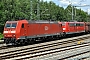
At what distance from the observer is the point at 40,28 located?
33.0m

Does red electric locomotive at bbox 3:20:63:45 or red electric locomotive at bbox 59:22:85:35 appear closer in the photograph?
red electric locomotive at bbox 3:20:63:45

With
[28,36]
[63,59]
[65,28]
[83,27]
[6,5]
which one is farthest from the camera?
[6,5]

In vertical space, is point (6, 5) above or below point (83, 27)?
above

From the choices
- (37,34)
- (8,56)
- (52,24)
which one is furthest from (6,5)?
(8,56)

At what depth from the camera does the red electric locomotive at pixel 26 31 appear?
27578 millimetres

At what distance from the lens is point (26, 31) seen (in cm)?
2928

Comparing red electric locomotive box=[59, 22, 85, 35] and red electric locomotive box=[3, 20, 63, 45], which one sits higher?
red electric locomotive box=[3, 20, 63, 45]

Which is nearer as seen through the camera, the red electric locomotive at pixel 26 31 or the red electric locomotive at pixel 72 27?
the red electric locomotive at pixel 26 31

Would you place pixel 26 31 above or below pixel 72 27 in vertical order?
above

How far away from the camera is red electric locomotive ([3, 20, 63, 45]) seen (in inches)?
1086

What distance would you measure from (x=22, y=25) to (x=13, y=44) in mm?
2384

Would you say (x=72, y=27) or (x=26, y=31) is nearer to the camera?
(x=26, y=31)

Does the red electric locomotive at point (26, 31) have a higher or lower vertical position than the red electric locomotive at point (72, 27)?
higher

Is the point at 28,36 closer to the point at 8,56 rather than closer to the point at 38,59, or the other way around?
the point at 8,56
